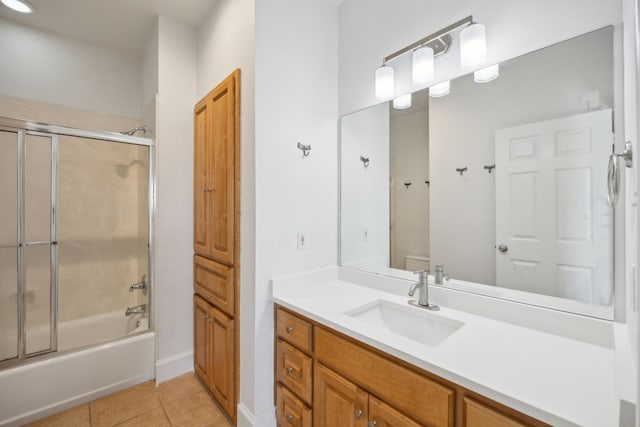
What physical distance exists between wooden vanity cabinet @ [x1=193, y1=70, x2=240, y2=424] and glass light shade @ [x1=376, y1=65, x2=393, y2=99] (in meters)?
0.83

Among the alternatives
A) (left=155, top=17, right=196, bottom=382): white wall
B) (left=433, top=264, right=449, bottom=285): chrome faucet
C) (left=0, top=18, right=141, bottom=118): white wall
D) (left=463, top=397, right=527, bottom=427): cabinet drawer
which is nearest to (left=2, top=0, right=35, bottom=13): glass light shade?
(left=0, top=18, right=141, bottom=118): white wall

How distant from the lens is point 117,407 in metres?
1.87

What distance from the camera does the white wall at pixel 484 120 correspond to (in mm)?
1069

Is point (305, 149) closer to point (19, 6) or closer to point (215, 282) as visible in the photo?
point (215, 282)

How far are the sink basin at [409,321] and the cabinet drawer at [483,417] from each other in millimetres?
427

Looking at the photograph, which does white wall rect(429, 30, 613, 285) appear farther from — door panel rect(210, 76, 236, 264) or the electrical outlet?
door panel rect(210, 76, 236, 264)

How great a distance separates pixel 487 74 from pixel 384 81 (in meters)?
0.55

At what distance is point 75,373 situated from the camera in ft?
6.15

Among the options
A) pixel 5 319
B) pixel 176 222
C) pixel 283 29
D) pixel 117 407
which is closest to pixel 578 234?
pixel 283 29

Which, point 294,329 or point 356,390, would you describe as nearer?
point 356,390

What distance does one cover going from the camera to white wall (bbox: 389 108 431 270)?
1568 millimetres

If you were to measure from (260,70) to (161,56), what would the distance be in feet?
3.75

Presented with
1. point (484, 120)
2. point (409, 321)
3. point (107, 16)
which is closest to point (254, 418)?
point (409, 321)

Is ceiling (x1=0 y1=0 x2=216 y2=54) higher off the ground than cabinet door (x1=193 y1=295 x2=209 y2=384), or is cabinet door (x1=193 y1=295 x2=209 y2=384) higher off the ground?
ceiling (x1=0 y1=0 x2=216 y2=54)
